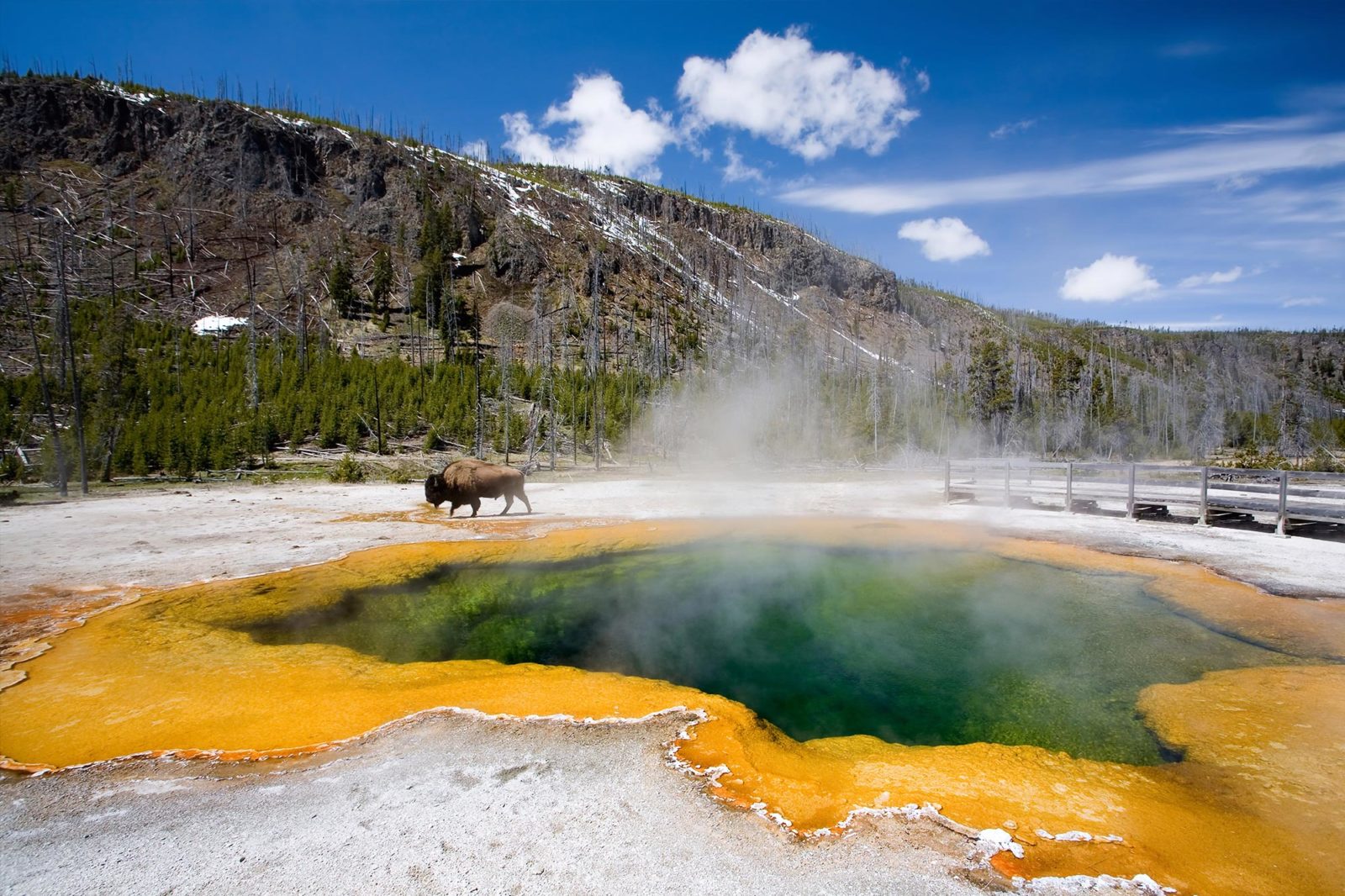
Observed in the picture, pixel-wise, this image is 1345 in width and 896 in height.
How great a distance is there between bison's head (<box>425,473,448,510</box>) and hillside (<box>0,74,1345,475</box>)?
43.4 feet

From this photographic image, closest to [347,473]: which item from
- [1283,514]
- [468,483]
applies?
[468,483]

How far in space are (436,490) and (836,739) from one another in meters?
12.4

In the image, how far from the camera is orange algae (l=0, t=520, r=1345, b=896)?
3611 millimetres

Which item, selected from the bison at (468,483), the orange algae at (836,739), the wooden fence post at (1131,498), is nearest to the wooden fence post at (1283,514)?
the wooden fence post at (1131,498)

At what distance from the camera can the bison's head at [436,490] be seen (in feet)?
49.8

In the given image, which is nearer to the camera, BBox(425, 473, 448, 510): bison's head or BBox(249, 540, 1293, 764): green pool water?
BBox(249, 540, 1293, 764): green pool water

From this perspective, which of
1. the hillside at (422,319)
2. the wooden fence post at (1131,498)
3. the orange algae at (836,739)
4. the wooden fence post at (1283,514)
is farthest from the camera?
the hillside at (422,319)

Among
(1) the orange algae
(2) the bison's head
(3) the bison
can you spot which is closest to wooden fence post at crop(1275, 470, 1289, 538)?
(1) the orange algae

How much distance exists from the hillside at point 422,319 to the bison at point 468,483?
13.6 m

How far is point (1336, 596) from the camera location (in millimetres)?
8523

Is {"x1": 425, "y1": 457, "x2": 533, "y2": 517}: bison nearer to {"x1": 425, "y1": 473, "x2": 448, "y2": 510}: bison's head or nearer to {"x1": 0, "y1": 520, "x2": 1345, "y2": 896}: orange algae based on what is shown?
{"x1": 425, "y1": 473, "x2": 448, "y2": 510}: bison's head

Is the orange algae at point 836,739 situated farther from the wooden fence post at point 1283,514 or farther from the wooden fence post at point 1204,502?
the wooden fence post at point 1204,502

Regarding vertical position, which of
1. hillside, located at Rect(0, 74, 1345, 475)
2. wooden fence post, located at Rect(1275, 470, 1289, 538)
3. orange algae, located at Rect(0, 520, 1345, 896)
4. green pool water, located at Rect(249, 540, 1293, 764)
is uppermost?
hillside, located at Rect(0, 74, 1345, 475)

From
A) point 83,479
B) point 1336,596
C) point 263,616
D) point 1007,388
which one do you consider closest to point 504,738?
point 263,616
